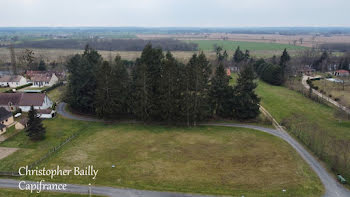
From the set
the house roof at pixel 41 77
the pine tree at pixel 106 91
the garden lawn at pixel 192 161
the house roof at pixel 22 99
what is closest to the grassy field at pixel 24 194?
the garden lawn at pixel 192 161

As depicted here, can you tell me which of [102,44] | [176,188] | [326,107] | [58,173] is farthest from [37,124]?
[102,44]

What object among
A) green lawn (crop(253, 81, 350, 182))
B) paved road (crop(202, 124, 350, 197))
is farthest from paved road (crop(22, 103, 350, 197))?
green lawn (crop(253, 81, 350, 182))

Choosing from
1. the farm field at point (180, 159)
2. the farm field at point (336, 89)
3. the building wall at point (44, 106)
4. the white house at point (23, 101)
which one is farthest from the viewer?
the farm field at point (336, 89)

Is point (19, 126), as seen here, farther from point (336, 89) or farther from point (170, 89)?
point (336, 89)

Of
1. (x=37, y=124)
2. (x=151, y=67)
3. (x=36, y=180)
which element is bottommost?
(x=36, y=180)

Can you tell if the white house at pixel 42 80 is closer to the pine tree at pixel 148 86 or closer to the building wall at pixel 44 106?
the building wall at pixel 44 106

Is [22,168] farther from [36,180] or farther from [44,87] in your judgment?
[44,87]
